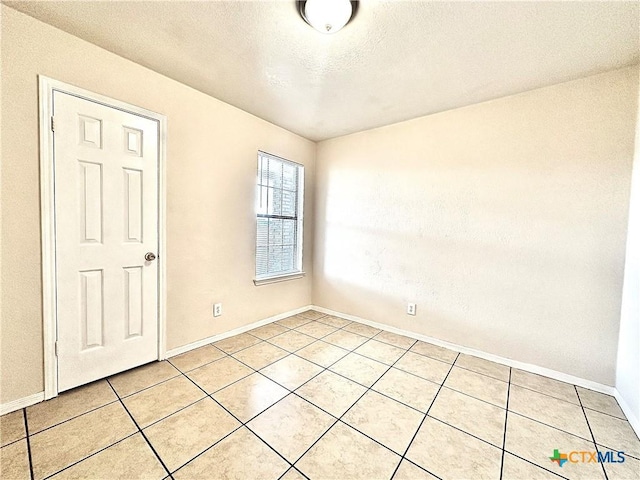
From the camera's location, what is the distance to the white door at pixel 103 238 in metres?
1.71

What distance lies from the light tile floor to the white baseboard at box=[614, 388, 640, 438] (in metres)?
0.03

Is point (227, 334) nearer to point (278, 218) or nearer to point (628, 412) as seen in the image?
point (278, 218)

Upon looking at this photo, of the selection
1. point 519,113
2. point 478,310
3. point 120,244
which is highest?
point 519,113

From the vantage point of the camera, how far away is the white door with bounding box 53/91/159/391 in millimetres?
1710

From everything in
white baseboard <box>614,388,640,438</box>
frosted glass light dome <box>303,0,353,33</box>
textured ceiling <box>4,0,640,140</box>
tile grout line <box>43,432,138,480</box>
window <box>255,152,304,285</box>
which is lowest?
tile grout line <box>43,432,138,480</box>

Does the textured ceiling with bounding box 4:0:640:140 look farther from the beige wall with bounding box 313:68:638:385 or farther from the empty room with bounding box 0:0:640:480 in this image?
the beige wall with bounding box 313:68:638:385

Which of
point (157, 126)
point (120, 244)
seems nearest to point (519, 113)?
point (157, 126)

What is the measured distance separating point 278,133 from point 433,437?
321 centimetres

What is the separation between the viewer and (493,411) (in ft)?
5.54

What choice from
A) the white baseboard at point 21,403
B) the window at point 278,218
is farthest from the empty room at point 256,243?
the window at point 278,218

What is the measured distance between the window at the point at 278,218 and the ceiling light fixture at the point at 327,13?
1652 millimetres

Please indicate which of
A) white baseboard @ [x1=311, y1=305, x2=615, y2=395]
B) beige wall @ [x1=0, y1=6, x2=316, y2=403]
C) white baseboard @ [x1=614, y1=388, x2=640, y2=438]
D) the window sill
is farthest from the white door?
white baseboard @ [x1=614, y1=388, x2=640, y2=438]

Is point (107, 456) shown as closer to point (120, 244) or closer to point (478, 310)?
point (120, 244)

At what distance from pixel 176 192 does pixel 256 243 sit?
102 cm
